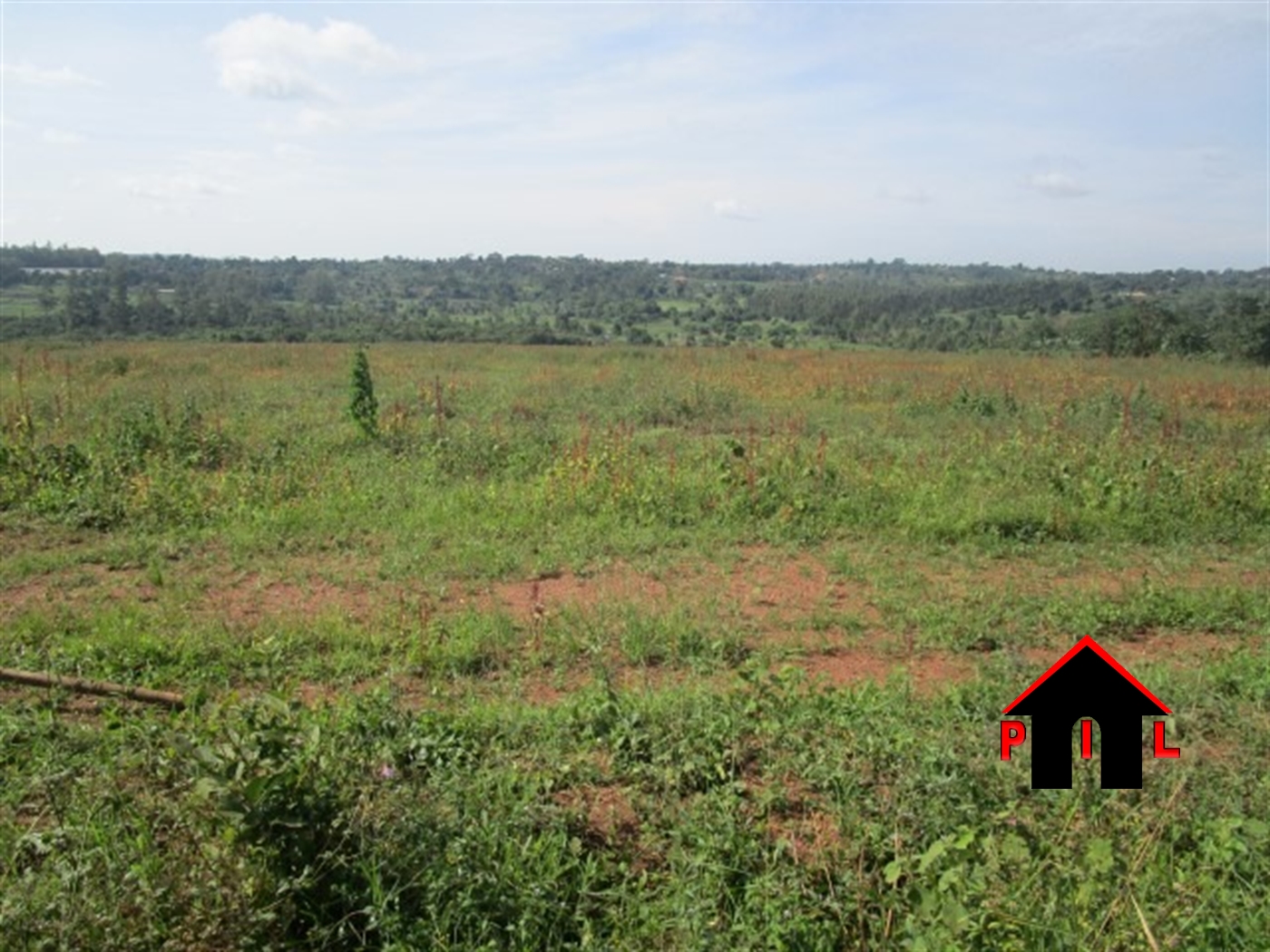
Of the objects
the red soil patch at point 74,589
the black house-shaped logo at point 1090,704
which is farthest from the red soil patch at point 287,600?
the black house-shaped logo at point 1090,704

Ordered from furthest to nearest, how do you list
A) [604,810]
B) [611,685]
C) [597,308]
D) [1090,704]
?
[597,308], [611,685], [604,810], [1090,704]

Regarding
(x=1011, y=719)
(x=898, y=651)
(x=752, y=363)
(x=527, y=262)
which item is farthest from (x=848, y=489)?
(x=527, y=262)

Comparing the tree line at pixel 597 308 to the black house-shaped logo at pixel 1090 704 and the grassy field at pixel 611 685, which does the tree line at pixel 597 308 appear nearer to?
the grassy field at pixel 611 685

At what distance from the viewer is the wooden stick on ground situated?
3.56 m

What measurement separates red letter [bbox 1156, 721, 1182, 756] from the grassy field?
8cm

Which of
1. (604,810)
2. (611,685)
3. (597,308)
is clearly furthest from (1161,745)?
(597,308)

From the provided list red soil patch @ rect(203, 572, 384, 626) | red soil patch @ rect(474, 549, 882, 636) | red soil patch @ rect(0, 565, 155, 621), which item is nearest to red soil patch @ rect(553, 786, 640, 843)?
red soil patch @ rect(474, 549, 882, 636)

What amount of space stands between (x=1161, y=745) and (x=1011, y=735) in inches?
24.4

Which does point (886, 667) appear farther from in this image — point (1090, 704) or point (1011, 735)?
point (1090, 704)

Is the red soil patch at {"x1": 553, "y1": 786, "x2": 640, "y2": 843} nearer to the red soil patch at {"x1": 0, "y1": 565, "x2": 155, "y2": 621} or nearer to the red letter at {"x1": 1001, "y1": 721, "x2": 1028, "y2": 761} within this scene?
the red letter at {"x1": 1001, "y1": 721, "x2": 1028, "y2": 761}

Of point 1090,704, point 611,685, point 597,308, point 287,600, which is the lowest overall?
point 611,685

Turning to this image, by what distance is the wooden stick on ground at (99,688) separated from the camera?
11.7 feet

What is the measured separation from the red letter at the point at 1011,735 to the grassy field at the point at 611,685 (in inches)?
3.2

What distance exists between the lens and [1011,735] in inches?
139
